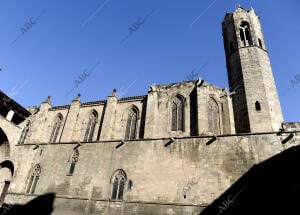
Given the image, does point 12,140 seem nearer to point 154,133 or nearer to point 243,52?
point 154,133

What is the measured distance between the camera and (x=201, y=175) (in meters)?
11.8

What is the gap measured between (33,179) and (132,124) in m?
9.33

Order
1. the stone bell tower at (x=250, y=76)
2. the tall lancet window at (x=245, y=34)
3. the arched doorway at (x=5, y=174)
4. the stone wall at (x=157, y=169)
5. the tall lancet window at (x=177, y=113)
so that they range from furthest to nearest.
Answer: the tall lancet window at (x=245, y=34) < the tall lancet window at (x=177, y=113) < the stone bell tower at (x=250, y=76) < the arched doorway at (x=5, y=174) < the stone wall at (x=157, y=169)

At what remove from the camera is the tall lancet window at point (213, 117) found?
722 inches

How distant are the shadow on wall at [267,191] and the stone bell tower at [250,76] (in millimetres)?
6767

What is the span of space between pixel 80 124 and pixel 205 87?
1315 cm

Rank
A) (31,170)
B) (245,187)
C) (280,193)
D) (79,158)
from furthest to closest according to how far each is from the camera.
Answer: (31,170) → (79,158) → (245,187) → (280,193)

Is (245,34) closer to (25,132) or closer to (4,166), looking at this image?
(25,132)

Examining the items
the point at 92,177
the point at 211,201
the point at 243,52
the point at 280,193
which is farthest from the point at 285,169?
the point at 243,52

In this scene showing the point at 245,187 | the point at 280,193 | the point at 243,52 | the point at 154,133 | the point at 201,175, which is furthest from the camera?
the point at 243,52

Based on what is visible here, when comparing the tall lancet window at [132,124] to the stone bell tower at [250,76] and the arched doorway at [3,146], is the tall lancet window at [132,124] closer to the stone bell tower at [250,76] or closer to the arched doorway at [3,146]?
the stone bell tower at [250,76]

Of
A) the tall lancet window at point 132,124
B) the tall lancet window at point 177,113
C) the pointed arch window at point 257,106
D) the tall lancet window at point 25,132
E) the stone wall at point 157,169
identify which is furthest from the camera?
the tall lancet window at point 25,132

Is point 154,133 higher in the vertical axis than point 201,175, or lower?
higher

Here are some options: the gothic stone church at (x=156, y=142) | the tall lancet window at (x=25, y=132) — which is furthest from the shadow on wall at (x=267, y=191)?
the tall lancet window at (x=25, y=132)
